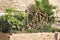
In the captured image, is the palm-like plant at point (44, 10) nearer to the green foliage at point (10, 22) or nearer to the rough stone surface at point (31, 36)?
the rough stone surface at point (31, 36)

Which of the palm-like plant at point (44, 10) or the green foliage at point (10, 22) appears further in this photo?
the palm-like plant at point (44, 10)

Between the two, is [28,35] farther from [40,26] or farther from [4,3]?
[4,3]

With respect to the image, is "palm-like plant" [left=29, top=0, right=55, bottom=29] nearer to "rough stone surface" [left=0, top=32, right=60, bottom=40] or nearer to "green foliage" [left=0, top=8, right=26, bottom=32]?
"rough stone surface" [left=0, top=32, right=60, bottom=40]

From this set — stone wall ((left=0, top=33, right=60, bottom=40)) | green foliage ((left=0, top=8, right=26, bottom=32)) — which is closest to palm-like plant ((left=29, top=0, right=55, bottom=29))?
stone wall ((left=0, top=33, right=60, bottom=40))

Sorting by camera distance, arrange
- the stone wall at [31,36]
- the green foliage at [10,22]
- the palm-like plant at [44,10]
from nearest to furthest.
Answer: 1. the stone wall at [31,36]
2. the green foliage at [10,22]
3. the palm-like plant at [44,10]

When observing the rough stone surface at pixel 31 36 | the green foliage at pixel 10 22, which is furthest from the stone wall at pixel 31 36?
the green foliage at pixel 10 22

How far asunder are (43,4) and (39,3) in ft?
0.92

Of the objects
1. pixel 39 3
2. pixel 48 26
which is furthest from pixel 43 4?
pixel 48 26

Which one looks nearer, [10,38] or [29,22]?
[10,38]

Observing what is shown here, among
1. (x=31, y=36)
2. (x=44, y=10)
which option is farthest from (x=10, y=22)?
(x=44, y=10)

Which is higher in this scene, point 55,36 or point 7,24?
point 7,24

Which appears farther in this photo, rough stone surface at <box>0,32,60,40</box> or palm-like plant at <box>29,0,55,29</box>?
palm-like plant at <box>29,0,55,29</box>

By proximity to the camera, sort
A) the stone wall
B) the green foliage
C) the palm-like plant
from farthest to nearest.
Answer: the palm-like plant, the green foliage, the stone wall

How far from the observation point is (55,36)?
13.3 m
